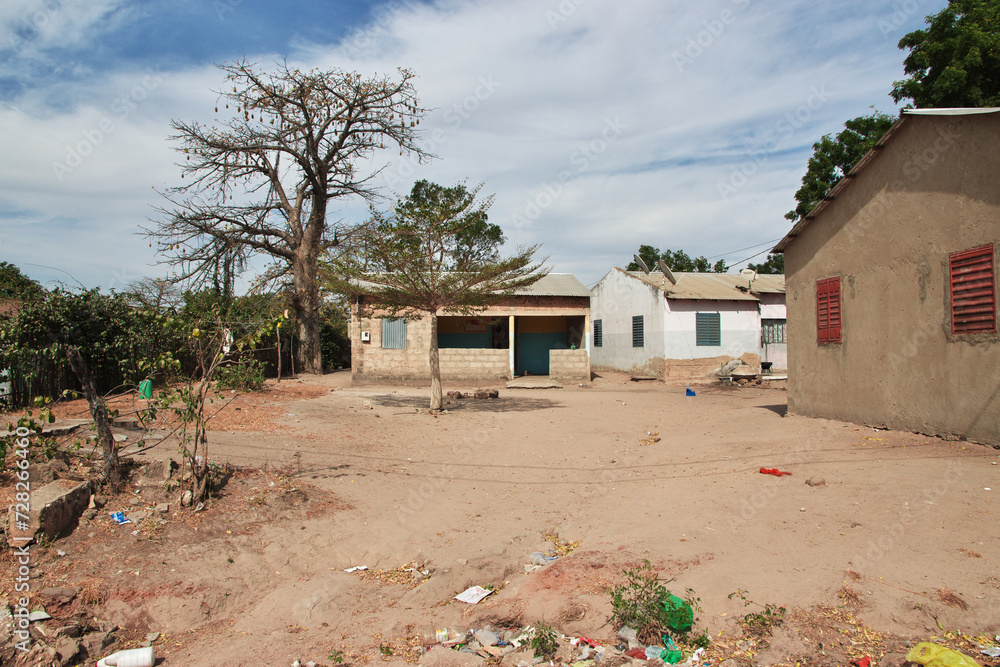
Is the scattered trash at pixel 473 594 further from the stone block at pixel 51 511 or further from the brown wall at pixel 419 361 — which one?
the brown wall at pixel 419 361

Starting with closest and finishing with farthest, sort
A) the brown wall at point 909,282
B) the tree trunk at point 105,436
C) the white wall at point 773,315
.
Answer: the tree trunk at point 105,436 → the brown wall at point 909,282 → the white wall at point 773,315

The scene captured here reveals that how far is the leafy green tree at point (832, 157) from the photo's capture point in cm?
2155

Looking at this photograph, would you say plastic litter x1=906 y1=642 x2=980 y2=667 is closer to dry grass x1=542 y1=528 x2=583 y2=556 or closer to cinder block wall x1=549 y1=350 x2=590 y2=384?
dry grass x1=542 y1=528 x2=583 y2=556

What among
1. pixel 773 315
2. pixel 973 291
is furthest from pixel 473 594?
pixel 773 315

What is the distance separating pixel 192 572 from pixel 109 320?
1225 centimetres

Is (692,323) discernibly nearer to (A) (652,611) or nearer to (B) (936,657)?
(A) (652,611)

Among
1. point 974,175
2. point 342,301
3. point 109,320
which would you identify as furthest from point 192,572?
point 342,301

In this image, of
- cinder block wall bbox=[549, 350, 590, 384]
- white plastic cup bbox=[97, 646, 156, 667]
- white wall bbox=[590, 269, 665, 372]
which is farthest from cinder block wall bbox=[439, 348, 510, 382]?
white plastic cup bbox=[97, 646, 156, 667]

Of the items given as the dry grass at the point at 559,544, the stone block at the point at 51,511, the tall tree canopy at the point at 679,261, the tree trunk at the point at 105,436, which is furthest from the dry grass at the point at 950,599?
the tall tree canopy at the point at 679,261

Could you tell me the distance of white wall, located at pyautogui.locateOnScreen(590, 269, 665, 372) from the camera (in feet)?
74.6

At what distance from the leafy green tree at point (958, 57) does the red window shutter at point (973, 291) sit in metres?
11.4

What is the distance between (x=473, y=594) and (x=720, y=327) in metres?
20.3

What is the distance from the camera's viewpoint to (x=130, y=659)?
395 cm

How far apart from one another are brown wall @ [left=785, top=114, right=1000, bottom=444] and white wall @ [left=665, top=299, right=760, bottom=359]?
11573mm
